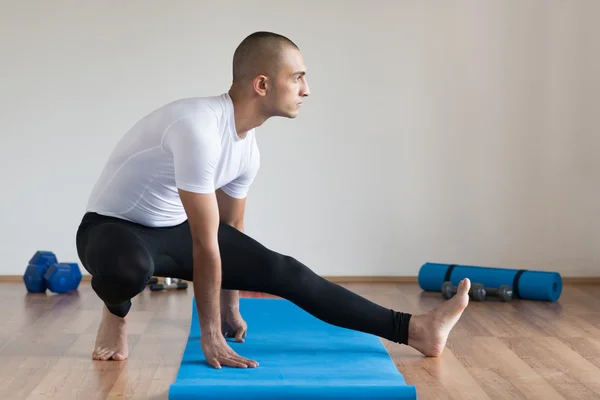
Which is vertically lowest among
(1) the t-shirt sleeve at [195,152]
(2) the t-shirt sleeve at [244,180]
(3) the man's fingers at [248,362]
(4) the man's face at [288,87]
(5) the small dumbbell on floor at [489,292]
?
(5) the small dumbbell on floor at [489,292]

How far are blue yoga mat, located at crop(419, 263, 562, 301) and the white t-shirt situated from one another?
163 cm

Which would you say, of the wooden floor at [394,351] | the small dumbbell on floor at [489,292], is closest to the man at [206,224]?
the wooden floor at [394,351]

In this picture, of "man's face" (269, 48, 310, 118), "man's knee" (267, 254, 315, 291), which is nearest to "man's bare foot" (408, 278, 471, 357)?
"man's knee" (267, 254, 315, 291)

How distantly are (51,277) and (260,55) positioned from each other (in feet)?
6.13

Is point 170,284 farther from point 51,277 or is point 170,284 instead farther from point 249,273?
point 249,273

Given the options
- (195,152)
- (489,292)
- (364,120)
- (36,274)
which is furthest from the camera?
(364,120)

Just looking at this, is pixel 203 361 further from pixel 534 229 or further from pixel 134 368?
pixel 534 229

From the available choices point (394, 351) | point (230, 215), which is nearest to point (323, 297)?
point (394, 351)

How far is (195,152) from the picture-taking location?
2408mm

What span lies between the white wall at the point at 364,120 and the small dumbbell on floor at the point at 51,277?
0.42m

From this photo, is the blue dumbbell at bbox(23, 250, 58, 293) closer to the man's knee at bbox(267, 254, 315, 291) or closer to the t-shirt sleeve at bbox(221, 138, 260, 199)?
the t-shirt sleeve at bbox(221, 138, 260, 199)

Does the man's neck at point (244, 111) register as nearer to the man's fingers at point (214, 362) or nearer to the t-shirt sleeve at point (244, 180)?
the t-shirt sleeve at point (244, 180)

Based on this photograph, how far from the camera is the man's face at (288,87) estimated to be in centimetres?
259

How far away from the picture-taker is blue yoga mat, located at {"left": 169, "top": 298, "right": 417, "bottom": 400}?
7.26 feet
